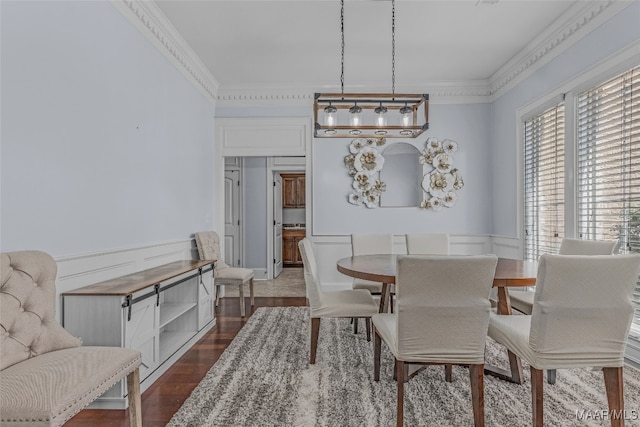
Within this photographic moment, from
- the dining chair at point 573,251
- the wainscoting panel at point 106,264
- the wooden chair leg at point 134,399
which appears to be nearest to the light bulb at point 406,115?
the dining chair at point 573,251

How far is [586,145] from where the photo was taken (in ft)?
10.4

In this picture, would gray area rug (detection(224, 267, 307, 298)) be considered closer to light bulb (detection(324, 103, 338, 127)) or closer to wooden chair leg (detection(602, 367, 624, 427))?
light bulb (detection(324, 103, 338, 127))

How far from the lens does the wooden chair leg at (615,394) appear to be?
1.73 metres

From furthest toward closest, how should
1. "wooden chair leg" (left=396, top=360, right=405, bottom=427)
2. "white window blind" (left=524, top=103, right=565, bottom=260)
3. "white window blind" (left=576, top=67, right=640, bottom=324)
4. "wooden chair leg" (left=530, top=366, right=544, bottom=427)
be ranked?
"white window blind" (left=524, top=103, right=565, bottom=260) → "white window blind" (left=576, top=67, right=640, bottom=324) → "wooden chair leg" (left=396, top=360, right=405, bottom=427) → "wooden chair leg" (left=530, top=366, right=544, bottom=427)

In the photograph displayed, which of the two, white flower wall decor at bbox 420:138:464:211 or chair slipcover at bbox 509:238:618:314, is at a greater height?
white flower wall decor at bbox 420:138:464:211

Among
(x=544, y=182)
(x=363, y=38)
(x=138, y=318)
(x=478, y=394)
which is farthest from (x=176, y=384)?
(x=544, y=182)

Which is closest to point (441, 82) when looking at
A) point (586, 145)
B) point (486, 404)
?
point (586, 145)

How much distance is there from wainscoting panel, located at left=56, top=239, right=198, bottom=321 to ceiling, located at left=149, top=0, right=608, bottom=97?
6.72 feet

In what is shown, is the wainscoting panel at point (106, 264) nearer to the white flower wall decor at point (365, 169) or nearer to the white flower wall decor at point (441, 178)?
the white flower wall decor at point (365, 169)

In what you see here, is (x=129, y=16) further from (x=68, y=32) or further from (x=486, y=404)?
(x=486, y=404)

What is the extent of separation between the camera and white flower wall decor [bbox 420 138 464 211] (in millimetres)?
5047

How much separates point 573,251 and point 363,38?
2.65m

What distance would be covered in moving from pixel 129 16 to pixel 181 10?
47 centimetres

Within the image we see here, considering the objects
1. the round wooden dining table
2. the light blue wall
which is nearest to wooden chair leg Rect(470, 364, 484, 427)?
the round wooden dining table
